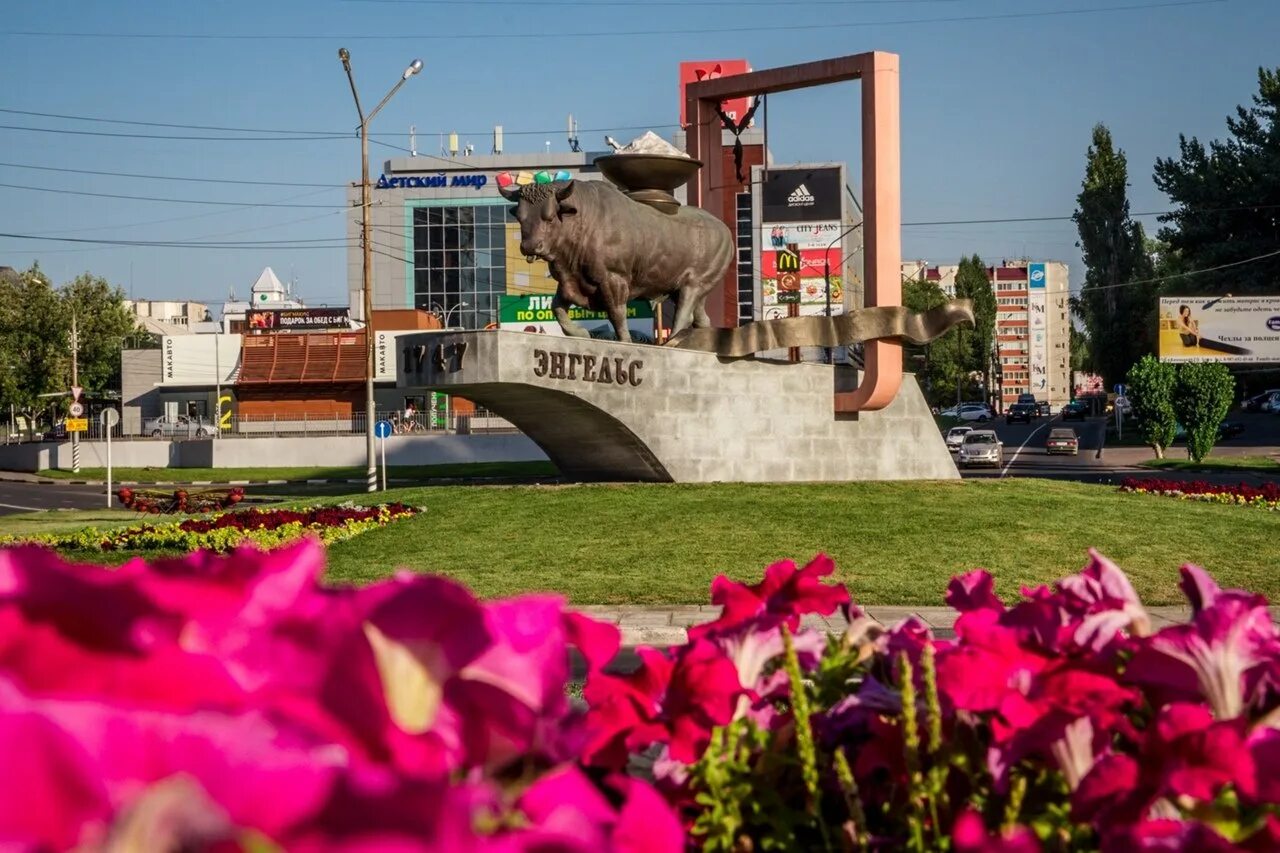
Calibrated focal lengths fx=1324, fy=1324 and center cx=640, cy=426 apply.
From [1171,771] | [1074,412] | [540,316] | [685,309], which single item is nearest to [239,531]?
[685,309]

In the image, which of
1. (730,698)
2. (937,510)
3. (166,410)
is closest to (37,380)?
(166,410)

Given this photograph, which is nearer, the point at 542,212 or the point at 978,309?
the point at 542,212

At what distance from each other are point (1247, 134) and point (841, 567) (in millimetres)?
52711

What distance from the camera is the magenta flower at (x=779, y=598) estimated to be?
232 centimetres

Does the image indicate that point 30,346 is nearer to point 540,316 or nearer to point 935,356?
point 540,316

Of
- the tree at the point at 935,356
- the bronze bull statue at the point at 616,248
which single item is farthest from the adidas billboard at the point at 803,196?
the bronze bull statue at the point at 616,248

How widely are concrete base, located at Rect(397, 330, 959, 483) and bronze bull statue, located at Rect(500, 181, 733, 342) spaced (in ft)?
3.14

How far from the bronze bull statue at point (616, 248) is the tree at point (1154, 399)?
1126 inches

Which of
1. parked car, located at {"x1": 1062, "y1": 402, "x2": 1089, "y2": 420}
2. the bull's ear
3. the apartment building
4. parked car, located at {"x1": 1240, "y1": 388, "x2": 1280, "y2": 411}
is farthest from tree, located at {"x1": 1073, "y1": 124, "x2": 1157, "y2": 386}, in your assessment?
the apartment building

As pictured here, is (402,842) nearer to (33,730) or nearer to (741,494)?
(33,730)

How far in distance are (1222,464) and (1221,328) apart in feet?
54.8

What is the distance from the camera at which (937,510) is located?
1798 centimetres

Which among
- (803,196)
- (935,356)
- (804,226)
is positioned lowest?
(935,356)

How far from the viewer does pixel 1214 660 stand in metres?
1.92
